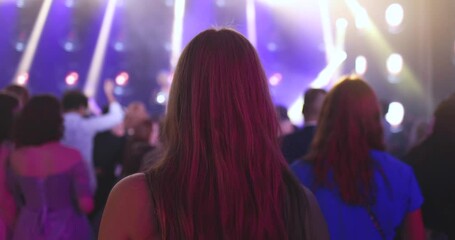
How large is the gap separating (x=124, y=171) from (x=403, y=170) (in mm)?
2488

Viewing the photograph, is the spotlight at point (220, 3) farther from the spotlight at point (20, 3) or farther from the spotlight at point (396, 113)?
the spotlight at point (396, 113)

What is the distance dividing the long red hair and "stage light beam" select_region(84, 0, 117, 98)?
13126 mm

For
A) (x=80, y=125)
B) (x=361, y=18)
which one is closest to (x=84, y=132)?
(x=80, y=125)

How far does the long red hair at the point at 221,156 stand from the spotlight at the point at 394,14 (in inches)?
484

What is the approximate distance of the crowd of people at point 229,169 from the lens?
1.34 metres

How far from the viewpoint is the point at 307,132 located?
3.87 meters

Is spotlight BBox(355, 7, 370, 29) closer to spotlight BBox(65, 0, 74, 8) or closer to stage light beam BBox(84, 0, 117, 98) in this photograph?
stage light beam BBox(84, 0, 117, 98)

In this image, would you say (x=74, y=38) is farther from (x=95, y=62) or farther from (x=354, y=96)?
(x=354, y=96)

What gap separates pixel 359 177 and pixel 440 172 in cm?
92

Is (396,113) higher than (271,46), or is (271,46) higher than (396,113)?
(271,46)

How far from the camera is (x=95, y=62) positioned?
1450cm

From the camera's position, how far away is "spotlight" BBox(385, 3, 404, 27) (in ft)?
42.8

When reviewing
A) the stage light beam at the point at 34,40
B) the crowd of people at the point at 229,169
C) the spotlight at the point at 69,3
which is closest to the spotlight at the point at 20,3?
the stage light beam at the point at 34,40

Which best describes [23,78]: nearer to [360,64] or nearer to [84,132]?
[84,132]
